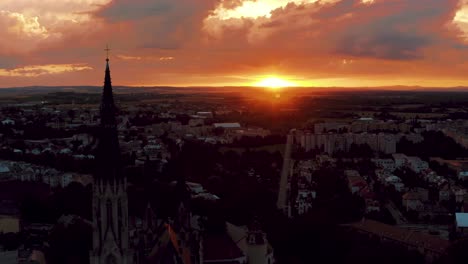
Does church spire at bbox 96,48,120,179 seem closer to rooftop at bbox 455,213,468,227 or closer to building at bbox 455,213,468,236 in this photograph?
building at bbox 455,213,468,236

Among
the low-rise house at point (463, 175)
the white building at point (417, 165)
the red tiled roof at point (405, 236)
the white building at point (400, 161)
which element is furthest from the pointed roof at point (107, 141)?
the white building at point (400, 161)

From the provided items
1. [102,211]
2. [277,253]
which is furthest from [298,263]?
[102,211]

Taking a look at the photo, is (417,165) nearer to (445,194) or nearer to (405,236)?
(445,194)

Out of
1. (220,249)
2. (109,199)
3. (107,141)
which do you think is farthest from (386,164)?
(109,199)

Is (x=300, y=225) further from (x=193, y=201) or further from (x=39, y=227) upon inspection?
(x=39, y=227)

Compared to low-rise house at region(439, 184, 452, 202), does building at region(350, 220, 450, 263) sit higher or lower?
higher

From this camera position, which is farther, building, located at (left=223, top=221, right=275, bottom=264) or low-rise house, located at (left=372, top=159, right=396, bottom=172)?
low-rise house, located at (left=372, top=159, right=396, bottom=172)

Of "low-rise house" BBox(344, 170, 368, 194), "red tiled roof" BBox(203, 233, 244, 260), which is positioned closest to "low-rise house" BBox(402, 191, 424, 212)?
"low-rise house" BBox(344, 170, 368, 194)
